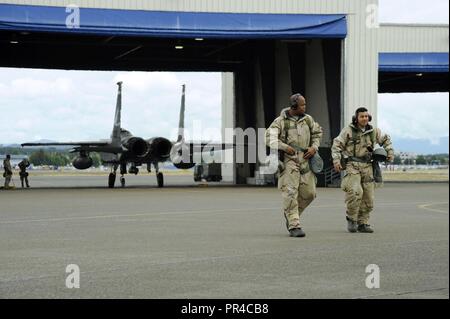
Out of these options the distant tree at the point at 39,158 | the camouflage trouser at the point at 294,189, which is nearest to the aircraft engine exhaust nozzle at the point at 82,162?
the camouflage trouser at the point at 294,189

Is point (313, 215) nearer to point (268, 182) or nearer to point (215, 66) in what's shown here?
point (268, 182)

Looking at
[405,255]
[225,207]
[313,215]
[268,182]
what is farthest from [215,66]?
[405,255]

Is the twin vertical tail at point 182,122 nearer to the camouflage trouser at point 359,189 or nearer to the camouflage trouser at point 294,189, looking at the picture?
the camouflage trouser at point 359,189

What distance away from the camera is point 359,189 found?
13086 millimetres

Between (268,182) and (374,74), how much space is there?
31.0 feet

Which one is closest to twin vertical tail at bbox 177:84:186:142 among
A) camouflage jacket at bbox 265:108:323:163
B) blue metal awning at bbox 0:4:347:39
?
blue metal awning at bbox 0:4:347:39

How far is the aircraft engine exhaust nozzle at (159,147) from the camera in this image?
41.4m

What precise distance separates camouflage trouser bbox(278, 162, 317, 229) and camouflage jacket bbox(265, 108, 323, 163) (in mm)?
207

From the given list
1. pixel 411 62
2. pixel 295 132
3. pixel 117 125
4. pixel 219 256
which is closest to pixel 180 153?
pixel 117 125

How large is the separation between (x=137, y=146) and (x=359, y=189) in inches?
1142

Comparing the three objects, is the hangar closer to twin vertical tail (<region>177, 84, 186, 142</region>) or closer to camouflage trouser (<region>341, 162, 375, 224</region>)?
twin vertical tail (<region>177, 84, 186, 142</region>)

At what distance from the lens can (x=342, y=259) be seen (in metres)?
9.34

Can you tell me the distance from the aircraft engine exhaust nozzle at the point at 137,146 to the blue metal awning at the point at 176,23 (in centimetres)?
806

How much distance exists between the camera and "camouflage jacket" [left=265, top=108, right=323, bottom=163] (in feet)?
40.9
